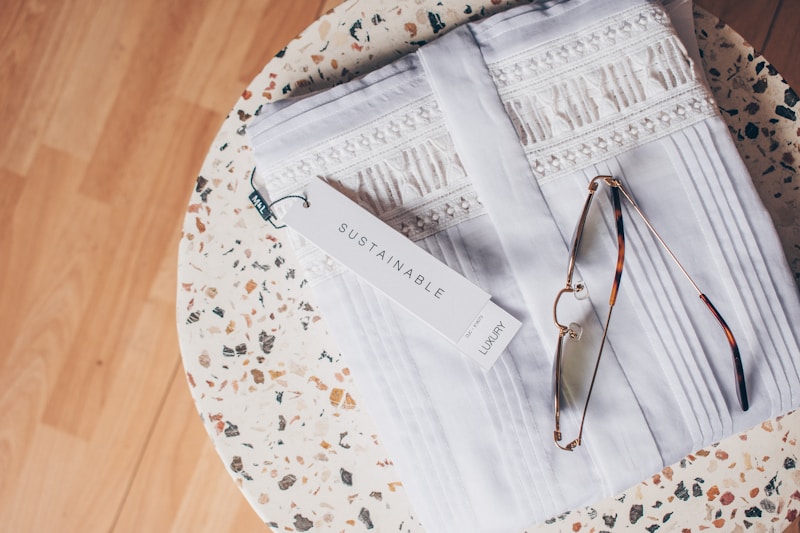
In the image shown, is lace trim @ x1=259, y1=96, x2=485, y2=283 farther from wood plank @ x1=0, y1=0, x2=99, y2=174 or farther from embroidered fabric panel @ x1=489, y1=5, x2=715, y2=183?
wood plank @ x1=0, y1=0, x2=99, y2=174

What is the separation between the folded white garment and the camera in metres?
0.51

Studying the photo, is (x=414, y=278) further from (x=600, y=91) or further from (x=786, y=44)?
(x=786, y=44)

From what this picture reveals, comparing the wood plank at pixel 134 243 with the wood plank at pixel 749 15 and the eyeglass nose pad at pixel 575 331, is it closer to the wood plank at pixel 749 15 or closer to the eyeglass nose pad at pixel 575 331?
the eyeglass nose pad at pixel 575 331

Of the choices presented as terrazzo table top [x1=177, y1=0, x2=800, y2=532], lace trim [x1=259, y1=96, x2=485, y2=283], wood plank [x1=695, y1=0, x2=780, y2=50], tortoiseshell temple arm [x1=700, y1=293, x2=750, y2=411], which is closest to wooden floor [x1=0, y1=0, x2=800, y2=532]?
terrazzo table top [x1=177, y1=0, x2=800, y2=532]

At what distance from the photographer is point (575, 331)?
0.51 m

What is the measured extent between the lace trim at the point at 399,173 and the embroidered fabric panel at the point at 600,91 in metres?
0.07

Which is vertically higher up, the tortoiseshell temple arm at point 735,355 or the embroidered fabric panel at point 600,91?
the embroidered fabric panel at point 600,91

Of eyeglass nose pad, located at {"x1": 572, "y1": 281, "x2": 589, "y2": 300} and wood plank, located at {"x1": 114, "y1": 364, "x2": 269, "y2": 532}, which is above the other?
eyeglass nose pad, located at {"x1": 572, "y1": 281, "x2": 589, "y2": 300}

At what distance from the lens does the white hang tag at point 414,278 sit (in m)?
0.50

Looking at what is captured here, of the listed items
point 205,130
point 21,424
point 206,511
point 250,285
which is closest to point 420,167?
point 250,285

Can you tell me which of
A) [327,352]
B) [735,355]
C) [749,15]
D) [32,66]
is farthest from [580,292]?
[32,66]

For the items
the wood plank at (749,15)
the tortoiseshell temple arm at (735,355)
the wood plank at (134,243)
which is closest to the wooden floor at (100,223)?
the wood plank at (134,243)

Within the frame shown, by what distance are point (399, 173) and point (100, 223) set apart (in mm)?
676

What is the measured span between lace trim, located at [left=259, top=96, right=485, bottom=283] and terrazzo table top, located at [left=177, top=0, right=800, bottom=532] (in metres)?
0.10
